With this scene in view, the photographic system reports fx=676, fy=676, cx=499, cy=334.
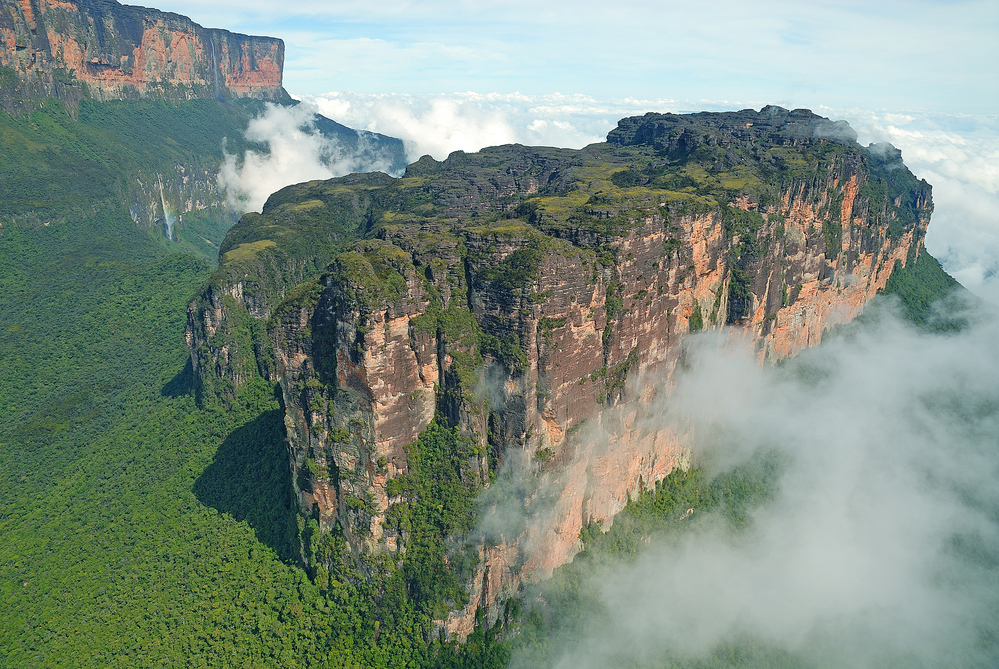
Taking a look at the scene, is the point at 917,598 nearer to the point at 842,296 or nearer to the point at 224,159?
the point at 842,296

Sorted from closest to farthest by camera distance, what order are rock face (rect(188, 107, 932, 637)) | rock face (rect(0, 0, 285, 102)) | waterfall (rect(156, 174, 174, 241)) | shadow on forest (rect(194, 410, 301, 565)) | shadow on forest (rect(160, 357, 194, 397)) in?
rock face (rect(188, 107, 932, 637)), shadow on forest (rect(194, 410, 301, 565)), shadow on forest (rect(160, 357, 194, 397)), rock face (rect(0, 0, 285, 102)), waterfall (rect(156, 174, 174, 241))

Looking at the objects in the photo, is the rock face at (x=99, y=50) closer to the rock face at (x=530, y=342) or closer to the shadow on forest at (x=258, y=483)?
the shadow on forest at (x=258, y=483)

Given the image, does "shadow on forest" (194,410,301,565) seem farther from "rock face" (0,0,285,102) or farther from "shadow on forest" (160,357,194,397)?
"rock face" (0,0,285,102)

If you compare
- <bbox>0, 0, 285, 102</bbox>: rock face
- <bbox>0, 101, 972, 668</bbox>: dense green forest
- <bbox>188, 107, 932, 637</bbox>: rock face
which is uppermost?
<bbox>0, 0, 285, 102</bbox>: rock face

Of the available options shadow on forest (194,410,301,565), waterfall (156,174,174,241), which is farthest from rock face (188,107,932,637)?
waterfall (156,174,174,241)

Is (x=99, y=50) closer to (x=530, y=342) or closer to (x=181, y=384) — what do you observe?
(x=181, y=384)

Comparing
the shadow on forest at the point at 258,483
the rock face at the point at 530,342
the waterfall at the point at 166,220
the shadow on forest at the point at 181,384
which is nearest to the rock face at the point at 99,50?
the waterfall at the point at 166,220

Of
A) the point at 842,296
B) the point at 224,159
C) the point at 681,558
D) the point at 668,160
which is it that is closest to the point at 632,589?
the point at 681,558
